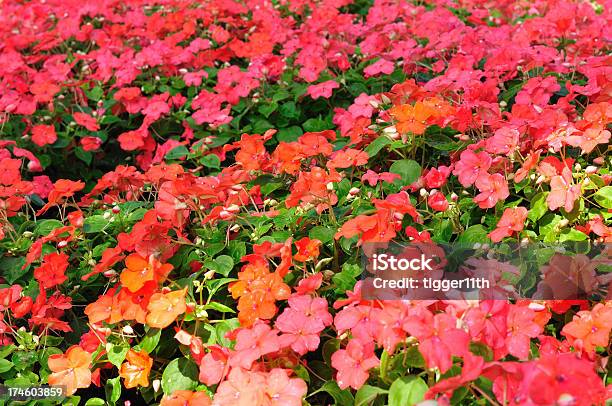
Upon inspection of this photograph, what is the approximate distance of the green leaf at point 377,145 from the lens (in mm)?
2221

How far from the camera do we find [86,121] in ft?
10.4

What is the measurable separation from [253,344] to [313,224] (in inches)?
20.9

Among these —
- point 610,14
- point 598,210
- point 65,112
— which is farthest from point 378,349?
point 610,14

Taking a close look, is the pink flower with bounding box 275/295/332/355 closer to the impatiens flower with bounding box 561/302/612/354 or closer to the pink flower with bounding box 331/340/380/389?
the pink flower with bounding box 331/340/380/389

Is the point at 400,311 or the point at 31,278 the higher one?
the point at 400,311

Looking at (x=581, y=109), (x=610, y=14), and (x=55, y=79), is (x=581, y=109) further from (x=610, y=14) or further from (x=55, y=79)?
(x=55, y=79)

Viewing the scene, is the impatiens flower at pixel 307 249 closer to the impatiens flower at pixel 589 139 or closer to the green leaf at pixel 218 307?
the green leaf at pixel 218 307

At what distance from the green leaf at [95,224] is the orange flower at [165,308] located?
1.62 feet

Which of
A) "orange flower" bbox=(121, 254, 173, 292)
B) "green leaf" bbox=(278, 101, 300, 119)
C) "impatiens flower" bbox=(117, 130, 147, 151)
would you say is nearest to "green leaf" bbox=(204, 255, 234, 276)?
"orange flower" bbox=(121, 254, 173, 292)

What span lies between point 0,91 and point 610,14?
9.98 feet

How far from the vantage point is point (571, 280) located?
5.47 feet

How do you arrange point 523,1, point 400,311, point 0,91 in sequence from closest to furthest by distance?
point 400,311 → point 0,91 → point 523,1

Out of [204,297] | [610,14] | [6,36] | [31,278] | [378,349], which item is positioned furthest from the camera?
[6,36]

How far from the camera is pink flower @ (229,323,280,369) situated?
4.96ft
